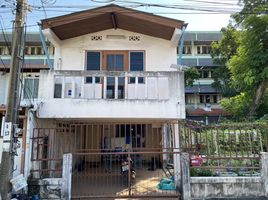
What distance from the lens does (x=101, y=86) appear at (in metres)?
9.82

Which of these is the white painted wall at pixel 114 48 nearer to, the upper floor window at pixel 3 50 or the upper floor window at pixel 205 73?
the upper floor window at pixel 205 73

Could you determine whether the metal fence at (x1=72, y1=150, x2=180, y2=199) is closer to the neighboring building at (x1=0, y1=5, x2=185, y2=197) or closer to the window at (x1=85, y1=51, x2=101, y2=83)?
the neighboring building at (x1=0, y1=5, x2=185, y2=197)

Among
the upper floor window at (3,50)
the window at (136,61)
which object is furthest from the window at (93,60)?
the upper floor window at (3,50)

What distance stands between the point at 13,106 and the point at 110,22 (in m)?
6.23

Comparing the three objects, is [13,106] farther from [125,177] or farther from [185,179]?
[125,177]

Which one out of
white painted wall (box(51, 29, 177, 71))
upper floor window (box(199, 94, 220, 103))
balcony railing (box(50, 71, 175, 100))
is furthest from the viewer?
upper floor window (box(199, 94, 220, 103))

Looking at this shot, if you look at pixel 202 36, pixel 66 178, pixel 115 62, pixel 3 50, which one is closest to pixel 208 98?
pixel 202 36

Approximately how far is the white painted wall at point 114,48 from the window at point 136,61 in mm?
219

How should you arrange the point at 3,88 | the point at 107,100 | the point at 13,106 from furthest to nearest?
the point at 3,88, the point at 107,100, the point at 13,106

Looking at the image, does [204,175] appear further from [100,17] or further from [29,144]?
[100,17]

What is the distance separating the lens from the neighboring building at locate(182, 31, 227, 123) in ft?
96.9

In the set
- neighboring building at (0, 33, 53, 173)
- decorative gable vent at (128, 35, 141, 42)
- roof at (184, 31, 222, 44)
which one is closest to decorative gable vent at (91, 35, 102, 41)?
decorative gable vent at (128, 35, 141, 42)

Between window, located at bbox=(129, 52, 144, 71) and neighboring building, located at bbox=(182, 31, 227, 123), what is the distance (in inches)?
704

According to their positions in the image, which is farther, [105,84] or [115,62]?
[115,62]
